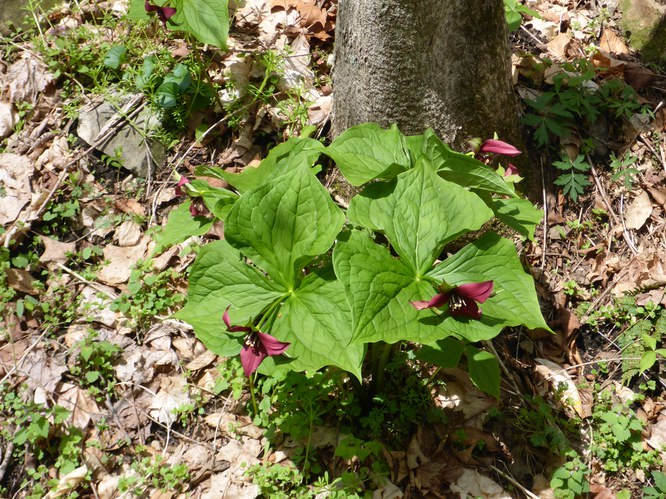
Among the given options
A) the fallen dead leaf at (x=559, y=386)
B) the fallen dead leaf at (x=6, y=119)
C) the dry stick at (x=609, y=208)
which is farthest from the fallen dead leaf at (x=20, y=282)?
the dry stick at (x=609, y=208)

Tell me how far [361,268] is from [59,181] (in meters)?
2.35

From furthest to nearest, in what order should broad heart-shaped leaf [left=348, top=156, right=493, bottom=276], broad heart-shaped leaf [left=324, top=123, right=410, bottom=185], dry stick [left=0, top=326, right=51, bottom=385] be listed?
1. dry stick [left=0, top=326, right=51, bottom=385]
2. broad heart-shaped leaf [left=324, top=123, right=410, bottom=185]
3. broad heart-shaped leaf [left=348, top=156, right=493, bottom=276]

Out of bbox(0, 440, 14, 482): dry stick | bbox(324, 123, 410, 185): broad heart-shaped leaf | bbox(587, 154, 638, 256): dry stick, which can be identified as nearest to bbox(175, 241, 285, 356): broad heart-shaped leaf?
bbox(324, 123, 410, 185): broad heart-shaped leaf

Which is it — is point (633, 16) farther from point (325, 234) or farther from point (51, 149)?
point (51, 149)

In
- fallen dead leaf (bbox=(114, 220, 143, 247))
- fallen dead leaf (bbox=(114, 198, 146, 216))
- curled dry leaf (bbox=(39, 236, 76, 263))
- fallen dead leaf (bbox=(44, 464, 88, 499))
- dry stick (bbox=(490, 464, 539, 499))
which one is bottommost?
fallen dead leaf (bbox=(44, 464, 88, 499))

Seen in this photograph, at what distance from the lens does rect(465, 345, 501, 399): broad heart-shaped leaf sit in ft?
6.94

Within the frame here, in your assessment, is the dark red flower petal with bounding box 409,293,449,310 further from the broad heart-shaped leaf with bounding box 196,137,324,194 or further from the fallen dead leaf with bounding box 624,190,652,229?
the fallen dead leaf with bounding box 624,190,652,229

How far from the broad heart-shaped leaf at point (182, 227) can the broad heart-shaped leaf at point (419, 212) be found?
69cm

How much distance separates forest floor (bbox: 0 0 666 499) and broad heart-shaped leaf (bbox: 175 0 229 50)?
1.18 feet

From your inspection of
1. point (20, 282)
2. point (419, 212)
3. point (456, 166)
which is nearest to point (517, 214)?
point (456, 166)

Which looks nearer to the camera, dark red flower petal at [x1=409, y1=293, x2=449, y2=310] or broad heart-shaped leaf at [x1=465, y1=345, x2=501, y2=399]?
dark red flower petal at [x1=409, y1=293, x2=449, y2=310]

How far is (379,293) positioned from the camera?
170cm

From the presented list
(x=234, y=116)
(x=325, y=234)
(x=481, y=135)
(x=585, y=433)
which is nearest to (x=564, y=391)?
(x=585, y=433)

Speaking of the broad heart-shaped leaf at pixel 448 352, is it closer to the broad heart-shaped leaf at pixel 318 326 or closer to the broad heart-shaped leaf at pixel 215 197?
the broad heart-shaped leaf at pixel 318 326
